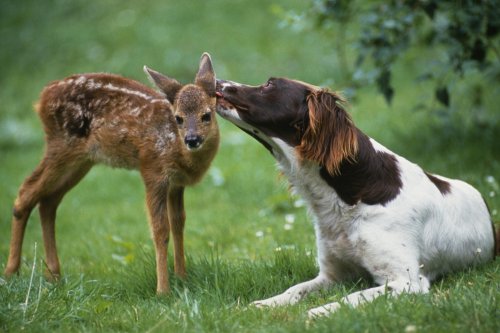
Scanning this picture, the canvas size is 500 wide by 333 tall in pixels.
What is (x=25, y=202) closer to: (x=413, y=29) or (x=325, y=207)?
(x=325, y=207)

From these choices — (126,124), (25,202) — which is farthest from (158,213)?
(25,202)

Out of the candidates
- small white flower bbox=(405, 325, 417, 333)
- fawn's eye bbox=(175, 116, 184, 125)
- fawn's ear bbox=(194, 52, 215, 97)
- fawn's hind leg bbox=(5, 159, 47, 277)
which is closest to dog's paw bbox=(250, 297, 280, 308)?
small white flower bbox=(405, 325, 417, 333)

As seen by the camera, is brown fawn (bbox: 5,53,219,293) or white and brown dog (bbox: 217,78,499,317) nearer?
white and brown dog (bbox: 217,78,499,317)

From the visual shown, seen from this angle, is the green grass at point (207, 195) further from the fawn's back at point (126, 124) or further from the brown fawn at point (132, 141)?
the fawn's back at point (126, 124)

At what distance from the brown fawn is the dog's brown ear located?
0.80 meters

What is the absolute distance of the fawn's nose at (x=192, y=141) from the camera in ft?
16.4

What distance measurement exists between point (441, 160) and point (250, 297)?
402 cm

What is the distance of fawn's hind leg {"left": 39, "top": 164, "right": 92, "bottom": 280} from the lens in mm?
5852

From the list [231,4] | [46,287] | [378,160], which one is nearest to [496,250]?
[378,160]

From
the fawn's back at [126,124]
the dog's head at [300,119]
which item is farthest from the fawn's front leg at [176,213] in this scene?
the dog's head at [300,119]

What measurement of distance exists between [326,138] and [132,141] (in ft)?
5.26

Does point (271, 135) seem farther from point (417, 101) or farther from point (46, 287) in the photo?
point (417, 101)

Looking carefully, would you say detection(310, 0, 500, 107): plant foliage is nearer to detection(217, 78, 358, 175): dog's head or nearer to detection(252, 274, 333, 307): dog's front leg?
detection(217, 78, 358, 175): dog's head

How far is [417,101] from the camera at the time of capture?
37.1 ft
